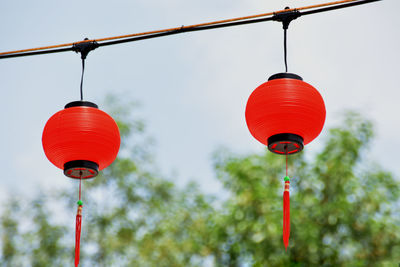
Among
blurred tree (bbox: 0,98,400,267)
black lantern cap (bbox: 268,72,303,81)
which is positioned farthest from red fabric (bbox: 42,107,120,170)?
blurred tree (bbox: 0,98,400,267)

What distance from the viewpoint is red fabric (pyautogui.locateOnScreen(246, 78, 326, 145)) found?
2.49 meters

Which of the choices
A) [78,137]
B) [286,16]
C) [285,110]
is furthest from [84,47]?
[285,110]

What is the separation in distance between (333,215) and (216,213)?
1148 mm

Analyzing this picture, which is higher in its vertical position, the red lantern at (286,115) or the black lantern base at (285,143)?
the red lantern at (286,115)

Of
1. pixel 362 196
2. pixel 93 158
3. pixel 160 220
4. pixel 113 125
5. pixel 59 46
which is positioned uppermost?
pixel 160 220

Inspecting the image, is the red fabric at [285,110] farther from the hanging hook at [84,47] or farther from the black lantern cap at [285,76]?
the hanging hook at [84,47]

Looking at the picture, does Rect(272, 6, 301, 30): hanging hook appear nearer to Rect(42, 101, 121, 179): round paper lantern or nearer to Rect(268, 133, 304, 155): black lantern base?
Rect(268, 133, 304, 155): black lantern base

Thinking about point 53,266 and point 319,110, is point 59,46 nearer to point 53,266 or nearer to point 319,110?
point 319,110

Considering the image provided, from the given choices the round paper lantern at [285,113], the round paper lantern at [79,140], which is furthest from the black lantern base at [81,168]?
the round paper lantern at [285,113]

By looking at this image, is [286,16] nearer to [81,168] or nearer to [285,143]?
[285,143]

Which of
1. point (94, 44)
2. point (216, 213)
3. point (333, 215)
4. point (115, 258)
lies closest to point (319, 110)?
point (94, 44)

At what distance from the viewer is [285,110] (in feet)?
8.15

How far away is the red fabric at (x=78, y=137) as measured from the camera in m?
2.72

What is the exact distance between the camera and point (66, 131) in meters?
2.72
